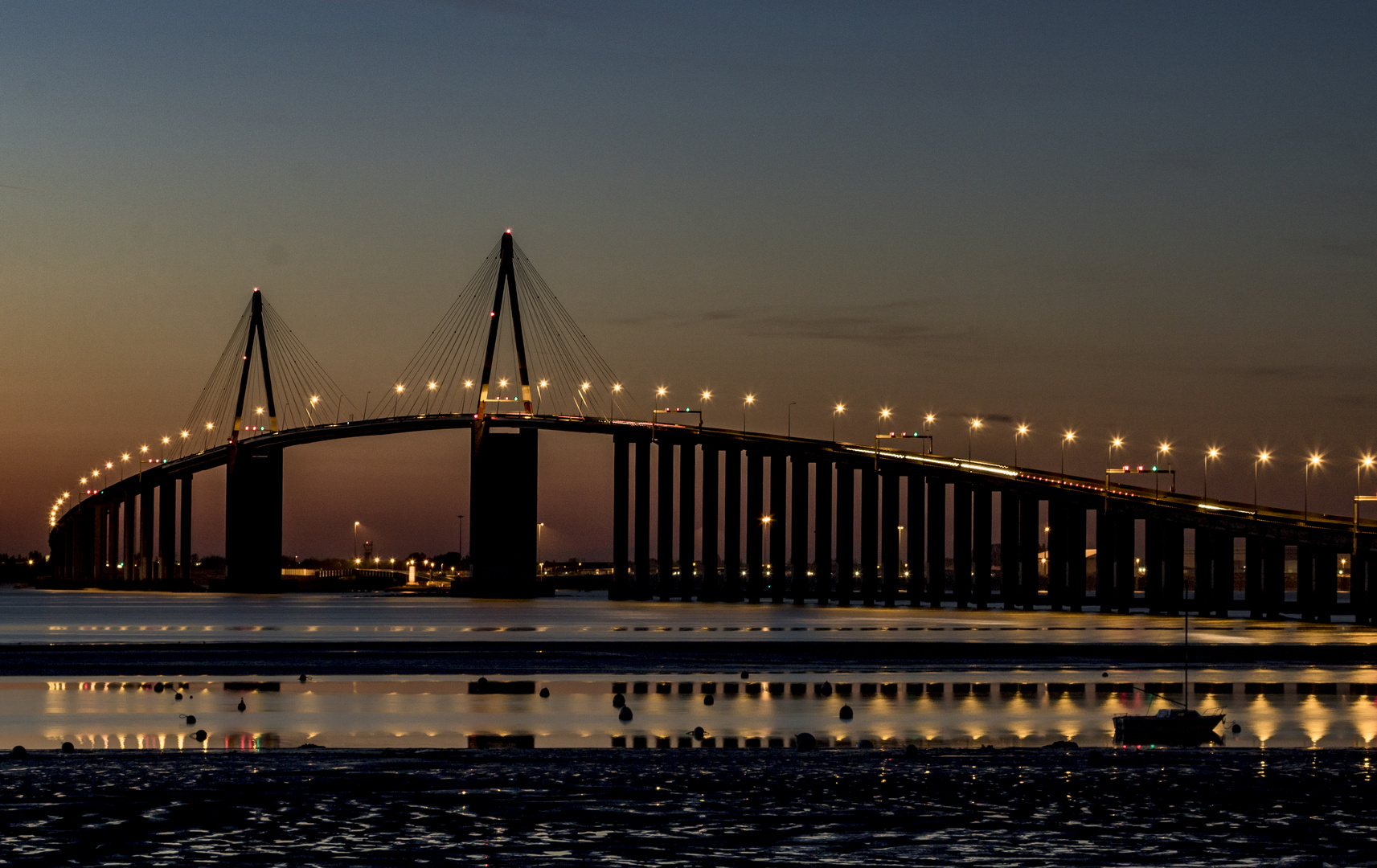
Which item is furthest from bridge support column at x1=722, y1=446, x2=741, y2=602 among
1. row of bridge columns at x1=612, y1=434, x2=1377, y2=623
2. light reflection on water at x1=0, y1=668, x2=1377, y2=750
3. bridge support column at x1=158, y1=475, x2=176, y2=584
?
light reflection on water at x1=0, y1=668, x2=1377, y2=750

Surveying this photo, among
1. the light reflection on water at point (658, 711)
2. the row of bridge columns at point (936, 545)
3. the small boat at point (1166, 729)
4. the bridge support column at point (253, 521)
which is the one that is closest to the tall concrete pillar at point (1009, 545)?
the row of bridge columns at point (936, 545)

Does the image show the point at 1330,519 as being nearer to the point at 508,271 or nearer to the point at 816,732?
the point at 508,271

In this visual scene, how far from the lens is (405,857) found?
18672 millimetres

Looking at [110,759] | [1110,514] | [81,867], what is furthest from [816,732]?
[1110,514]

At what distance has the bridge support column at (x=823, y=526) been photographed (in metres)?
144

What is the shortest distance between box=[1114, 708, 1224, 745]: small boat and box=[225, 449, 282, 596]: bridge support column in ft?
475

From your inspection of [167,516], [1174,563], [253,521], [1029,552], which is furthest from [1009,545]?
[167,516]

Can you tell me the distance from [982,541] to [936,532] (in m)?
4.07

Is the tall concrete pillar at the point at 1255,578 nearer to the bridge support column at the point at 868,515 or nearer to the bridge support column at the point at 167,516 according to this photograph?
the bridge support column at the point at 868,515

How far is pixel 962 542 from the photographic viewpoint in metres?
139

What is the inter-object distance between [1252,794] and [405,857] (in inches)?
450

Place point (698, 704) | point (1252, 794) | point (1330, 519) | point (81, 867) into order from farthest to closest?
1. point (1330, 519)
2. point (698, 704)
3. point (1252, 794)
4. point (81, 867)

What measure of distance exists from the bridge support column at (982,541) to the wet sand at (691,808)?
106182mm

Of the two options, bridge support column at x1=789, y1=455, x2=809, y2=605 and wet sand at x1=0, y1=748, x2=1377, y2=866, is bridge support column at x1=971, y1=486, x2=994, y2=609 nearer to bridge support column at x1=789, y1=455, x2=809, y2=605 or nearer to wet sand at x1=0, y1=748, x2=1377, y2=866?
bridge support column at x1=789, y1=455, x2=809, y2=605
